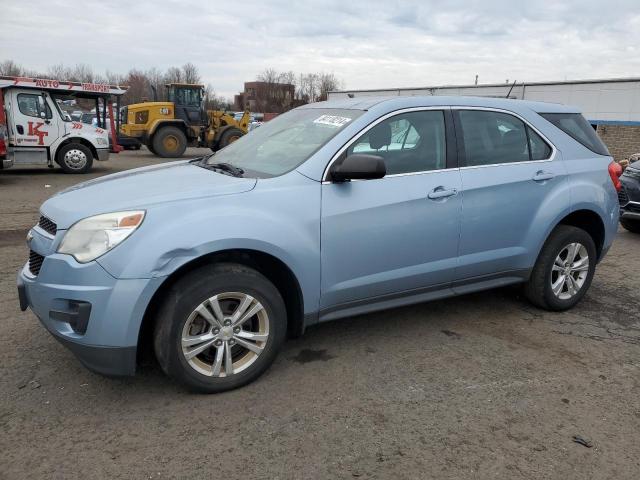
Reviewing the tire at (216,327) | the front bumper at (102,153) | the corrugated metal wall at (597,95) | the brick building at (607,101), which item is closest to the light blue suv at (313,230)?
the tire at (216,327)

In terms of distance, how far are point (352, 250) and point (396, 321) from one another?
1.19 m

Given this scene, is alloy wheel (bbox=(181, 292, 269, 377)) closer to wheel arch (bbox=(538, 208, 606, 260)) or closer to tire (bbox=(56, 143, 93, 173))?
wheel arch (bbox=(538, 208, 606, 260))

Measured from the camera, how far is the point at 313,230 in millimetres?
3275

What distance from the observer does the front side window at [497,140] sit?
4008mm

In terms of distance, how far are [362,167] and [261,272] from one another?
0.90 meters

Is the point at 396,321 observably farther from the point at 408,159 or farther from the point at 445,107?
the point at 445,107

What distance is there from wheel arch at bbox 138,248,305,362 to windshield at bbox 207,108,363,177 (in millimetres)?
566

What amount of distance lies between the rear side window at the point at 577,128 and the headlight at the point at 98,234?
343 centimetres

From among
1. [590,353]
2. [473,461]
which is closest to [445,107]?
[590,353]

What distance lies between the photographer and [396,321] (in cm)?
437

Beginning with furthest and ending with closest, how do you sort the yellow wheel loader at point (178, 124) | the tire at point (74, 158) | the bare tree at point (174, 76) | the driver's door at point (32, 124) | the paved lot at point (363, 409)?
the bare tree at point (174, 76) → the yellow wheel loader at point (178, 124) → the tire at point (74, 158) → the driver's door at point (32, 124) → the paved lot at point (363, 409)

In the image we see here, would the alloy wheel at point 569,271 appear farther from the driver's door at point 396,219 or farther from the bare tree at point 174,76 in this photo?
the bare tree at point 174,76

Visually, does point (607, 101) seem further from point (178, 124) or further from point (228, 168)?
point (228, 168)

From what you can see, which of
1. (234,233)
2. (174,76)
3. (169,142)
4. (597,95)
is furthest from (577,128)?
(174,76)
